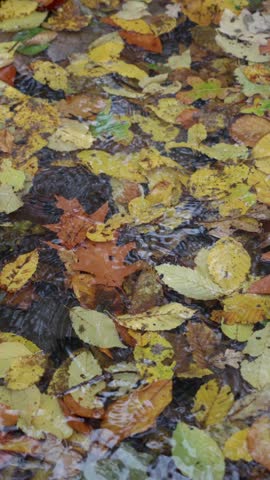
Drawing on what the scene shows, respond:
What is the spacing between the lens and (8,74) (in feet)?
8.97

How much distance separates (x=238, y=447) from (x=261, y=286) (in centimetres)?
57

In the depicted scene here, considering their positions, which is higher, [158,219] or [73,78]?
[73,78]

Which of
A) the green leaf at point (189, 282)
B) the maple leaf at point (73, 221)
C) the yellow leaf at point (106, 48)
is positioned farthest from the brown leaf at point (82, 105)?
the green leaf at point (189, 282)

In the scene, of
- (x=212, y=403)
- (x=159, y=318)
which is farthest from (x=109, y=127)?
(x=212, y=403)

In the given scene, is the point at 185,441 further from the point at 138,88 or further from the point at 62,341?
the point at 138,88

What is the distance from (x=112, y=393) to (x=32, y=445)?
27 centimetres

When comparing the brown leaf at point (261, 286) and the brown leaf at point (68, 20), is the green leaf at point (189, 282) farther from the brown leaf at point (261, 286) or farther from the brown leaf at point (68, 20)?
the brown leaf at point (68, 20)

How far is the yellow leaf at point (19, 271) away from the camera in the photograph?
6.32 feet

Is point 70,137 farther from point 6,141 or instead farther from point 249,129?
point 249,129

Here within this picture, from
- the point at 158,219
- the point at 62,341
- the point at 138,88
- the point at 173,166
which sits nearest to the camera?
the point at 62,341

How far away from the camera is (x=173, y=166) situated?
234 centimetres

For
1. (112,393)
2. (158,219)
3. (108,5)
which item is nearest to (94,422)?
(112,393)

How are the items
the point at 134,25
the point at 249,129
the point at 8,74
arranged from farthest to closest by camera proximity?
the point at 134,25, the point at 8,74, the point at 249,129

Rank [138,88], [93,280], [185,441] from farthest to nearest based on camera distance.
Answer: [138,88] < [93,280] < [185,441]
